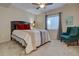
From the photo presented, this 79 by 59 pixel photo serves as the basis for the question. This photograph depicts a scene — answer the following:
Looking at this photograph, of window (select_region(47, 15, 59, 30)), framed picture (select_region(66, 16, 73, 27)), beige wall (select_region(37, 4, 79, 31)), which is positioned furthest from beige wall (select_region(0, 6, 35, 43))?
framed picture (select_region(66, 16, 73, 27))

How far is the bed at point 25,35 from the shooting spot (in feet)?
6.50

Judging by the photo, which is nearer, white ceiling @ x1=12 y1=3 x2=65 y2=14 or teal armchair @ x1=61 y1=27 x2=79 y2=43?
white ceiling @ x1=12 y1=3 x2=65 y2=14

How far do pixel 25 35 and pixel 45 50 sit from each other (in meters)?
0.47

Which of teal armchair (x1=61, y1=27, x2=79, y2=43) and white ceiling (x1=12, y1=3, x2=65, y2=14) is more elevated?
white ceiling (x1=12, y1=3, x2=65, y2=14)

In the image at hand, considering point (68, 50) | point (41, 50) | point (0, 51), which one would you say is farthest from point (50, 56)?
point (0, 51)

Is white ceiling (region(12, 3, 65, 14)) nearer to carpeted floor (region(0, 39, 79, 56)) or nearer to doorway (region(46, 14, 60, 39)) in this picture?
doorway (region(46, 14, 60, 39))

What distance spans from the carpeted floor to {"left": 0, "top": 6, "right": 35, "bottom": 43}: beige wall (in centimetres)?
14

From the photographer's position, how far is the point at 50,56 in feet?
6.03

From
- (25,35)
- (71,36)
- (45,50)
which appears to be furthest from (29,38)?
(71,36)

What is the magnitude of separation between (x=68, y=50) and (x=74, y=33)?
0.35m

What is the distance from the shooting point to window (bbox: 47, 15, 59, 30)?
205 centimetres

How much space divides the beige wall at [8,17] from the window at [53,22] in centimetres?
33

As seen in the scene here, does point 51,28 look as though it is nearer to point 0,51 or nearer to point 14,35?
point 14,35

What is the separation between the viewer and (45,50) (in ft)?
6.59
